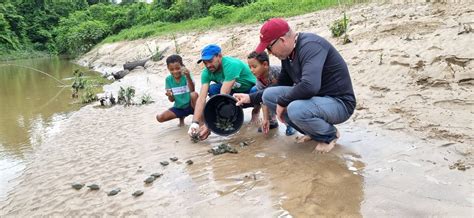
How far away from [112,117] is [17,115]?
2.29 metres

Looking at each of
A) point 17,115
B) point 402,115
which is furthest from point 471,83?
point 17,115

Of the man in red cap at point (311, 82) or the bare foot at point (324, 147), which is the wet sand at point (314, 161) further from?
the man in red cap at point (311, 82)

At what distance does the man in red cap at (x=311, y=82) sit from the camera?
289 centimetres

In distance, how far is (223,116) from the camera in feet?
13.7

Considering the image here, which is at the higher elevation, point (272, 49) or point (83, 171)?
point (272, 49)

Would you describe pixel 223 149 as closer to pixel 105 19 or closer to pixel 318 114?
pixel 318 114

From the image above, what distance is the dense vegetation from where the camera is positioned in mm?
15406

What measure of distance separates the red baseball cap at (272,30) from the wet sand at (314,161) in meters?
0.93

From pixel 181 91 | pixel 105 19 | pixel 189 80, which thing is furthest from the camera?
pixel 105 19

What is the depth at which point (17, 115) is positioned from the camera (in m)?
7.27

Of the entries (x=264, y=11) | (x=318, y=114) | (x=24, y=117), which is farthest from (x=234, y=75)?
(x=264, y=11)

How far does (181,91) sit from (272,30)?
87.2 inches

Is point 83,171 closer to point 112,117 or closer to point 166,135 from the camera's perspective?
point 166,135

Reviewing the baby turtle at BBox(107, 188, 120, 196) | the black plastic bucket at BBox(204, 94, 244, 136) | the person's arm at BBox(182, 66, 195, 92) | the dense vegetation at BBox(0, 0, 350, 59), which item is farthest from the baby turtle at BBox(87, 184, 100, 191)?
the dense vegetation at BBox(0, 0, 350, 59)
